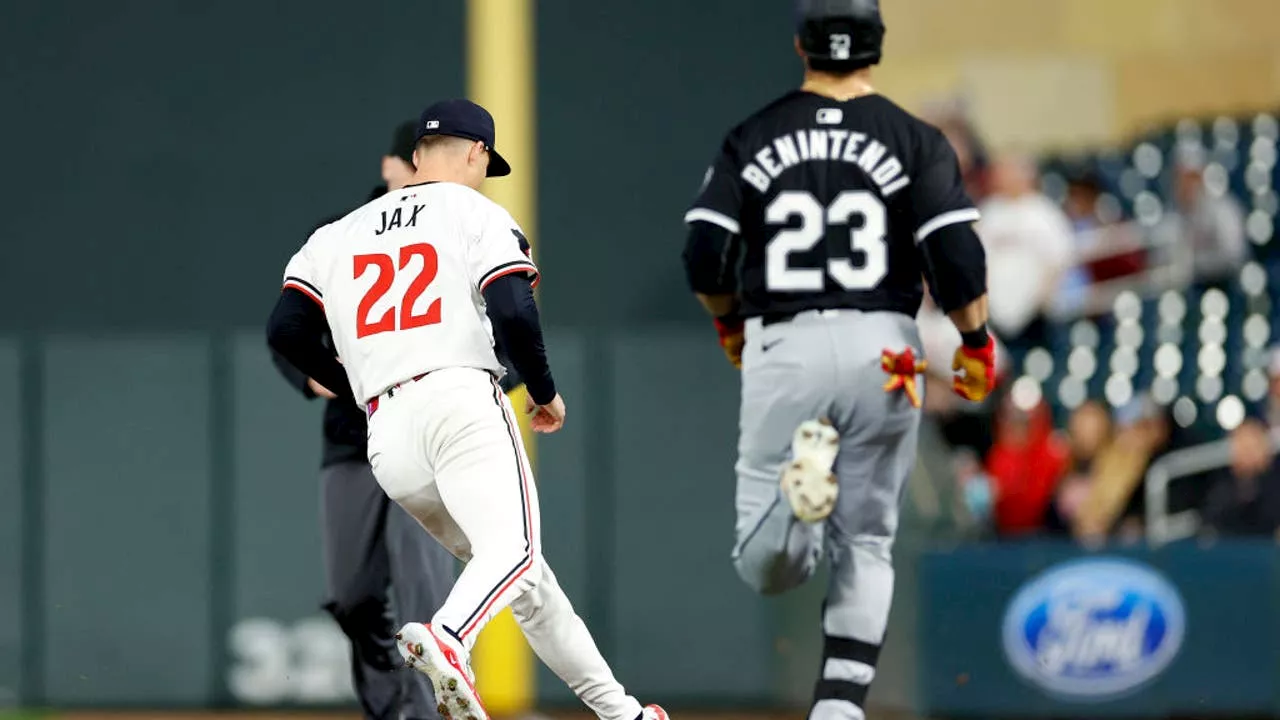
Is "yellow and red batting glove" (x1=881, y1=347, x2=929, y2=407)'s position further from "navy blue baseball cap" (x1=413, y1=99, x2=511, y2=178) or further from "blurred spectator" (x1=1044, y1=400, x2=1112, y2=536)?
"blurred spectator" (x1=1044, y1=400, x2=1112, y2=536)

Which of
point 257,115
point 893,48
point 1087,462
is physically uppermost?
point 893,48

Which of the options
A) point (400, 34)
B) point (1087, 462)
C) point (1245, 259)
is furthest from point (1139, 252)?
point (400, 34)

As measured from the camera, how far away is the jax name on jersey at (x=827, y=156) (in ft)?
19.6

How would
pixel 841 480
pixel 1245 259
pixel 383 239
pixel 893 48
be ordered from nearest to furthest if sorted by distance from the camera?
pixel 383 239 → pixel 841 480 → pixel 1245 259 → pixel 893 48

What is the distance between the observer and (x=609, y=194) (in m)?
11.4

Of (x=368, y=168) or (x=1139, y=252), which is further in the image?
(x=1139, y=252)

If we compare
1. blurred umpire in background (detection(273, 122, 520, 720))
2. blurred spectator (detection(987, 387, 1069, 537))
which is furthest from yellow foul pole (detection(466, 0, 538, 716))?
blurred umpire in background (detection(273, 122, 520, 720))

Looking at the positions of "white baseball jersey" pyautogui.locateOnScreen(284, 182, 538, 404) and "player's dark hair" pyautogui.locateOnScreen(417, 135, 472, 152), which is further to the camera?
"player's dark hair" pyautogui.locateOnScreen(417, 135, 472, 152)

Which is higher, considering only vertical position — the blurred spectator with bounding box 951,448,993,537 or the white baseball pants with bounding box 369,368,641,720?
the white baseball pants with bounding box 369,368,641,720

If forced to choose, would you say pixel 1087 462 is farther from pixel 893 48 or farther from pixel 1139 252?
pixel 893 48

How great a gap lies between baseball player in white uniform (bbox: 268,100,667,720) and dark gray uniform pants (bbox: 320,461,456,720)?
2.87ft

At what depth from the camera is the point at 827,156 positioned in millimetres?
6027

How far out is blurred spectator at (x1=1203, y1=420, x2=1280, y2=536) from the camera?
10672 mm

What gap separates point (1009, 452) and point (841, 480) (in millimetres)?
5584
